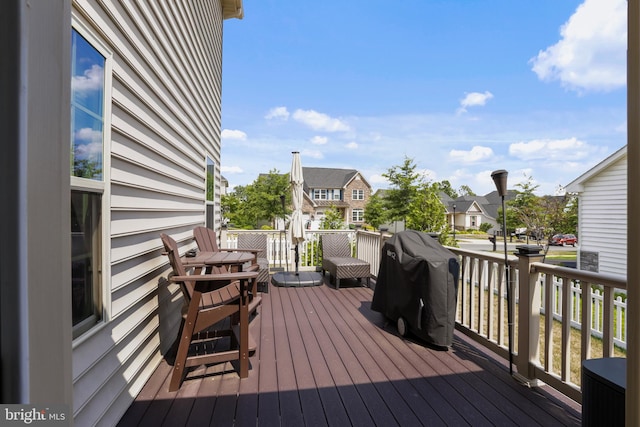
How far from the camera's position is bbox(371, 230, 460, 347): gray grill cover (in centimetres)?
281

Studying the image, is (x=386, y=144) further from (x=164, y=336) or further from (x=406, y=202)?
(x=164, y=336)

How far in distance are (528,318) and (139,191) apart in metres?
3.14

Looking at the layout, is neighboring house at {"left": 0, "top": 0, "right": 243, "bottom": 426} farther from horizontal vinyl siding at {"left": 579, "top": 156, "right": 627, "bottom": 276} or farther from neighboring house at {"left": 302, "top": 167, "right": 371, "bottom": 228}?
neighboring house at {"left": 302, "top": 167, "right": 371, "bottom": 228}

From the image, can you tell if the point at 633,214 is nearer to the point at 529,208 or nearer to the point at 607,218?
the point at 607,218

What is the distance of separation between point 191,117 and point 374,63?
9.40 m

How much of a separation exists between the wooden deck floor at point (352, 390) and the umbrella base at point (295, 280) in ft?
6.65

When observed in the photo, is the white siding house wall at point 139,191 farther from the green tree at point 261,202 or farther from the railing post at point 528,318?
the green tree at point 261,202

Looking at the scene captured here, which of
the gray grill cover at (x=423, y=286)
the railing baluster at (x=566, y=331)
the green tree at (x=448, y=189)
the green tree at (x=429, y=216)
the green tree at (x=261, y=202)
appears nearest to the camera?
the railing baluster at (x=566, y=331)

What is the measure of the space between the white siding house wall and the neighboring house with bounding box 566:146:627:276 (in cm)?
1019

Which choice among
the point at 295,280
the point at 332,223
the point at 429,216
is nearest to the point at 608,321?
the point at 295,280

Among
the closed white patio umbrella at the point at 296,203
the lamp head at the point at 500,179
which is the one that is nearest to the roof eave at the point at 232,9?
the closed white patio umbrella at the point at 296,203

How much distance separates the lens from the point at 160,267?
8.91 feet

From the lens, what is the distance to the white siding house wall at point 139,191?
1.70 m

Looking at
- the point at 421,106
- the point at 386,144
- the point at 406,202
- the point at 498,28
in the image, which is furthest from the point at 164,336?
the point at 386,144
